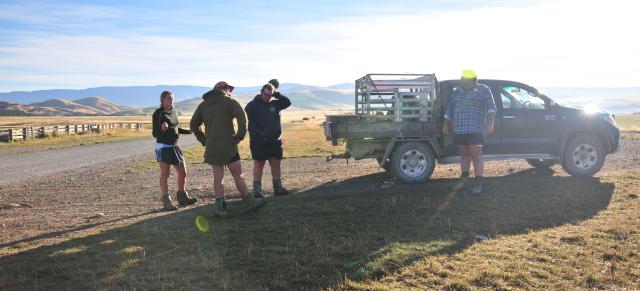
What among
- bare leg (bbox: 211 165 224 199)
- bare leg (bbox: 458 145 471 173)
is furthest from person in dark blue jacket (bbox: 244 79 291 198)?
bare leg (bbox: 458 145 471 173)

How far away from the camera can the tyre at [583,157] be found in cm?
1009

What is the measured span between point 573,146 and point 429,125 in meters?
3.10

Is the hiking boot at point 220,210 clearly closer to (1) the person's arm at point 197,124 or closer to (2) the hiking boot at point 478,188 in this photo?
(1) the person's arm at point 197,124

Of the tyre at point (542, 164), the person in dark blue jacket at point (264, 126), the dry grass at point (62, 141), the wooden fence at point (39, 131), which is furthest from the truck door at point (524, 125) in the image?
the wooden fence at point (39, 131)

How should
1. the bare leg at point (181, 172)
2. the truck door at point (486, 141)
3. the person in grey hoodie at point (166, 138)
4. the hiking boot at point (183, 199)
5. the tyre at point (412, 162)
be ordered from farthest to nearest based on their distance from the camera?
the truck door at point (486, 141) → the tyre at point (412, 162) → the hiking boot at point (183, 199) → the bare leg at point (181, 172) → the person in grey hoodie at point (166, 138)

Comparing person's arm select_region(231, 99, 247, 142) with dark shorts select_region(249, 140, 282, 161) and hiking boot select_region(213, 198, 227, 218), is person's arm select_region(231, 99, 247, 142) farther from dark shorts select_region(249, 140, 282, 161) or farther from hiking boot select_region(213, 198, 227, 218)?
dark shorts select_region(249, 140, 282, 161)

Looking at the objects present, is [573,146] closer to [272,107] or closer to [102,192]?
[272,107]

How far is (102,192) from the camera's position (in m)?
10.7

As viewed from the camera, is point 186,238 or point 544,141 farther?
point 544,141

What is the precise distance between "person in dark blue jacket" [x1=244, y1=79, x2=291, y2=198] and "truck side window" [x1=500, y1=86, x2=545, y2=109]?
4.72m

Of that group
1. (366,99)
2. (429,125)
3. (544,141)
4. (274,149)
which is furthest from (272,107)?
(544,141)

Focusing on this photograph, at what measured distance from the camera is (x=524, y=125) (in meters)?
10.1

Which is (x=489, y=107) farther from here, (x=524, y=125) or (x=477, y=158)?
(x=524, y=125)

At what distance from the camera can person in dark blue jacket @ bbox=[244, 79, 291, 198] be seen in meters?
8.16
